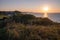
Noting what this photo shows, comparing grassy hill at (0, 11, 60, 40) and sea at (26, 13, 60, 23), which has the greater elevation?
sea at (26, 13, 60, 23)

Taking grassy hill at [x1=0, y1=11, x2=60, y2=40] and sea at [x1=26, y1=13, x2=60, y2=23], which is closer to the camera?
grassy hill at [x1=0, y1=11, x2=60, y2=40]

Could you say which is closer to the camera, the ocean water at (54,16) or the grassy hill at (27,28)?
the grassy hill at (27,28)

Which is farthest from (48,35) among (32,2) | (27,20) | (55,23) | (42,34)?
(32,2)

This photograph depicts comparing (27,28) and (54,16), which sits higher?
(54,16)

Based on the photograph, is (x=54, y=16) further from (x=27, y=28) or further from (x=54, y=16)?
(x=27, y=28)

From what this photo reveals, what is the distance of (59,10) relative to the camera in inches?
85.0

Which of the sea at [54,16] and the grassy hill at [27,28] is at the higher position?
the sea at [54,16]

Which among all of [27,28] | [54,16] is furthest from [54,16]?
[27,28]

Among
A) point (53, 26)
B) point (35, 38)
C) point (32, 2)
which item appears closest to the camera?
point (35, 38)

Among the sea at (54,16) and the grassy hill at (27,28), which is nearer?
the grassy hill at (27,28)

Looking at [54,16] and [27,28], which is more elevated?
[54,16]

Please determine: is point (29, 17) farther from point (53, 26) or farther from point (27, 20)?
point (53, 26)

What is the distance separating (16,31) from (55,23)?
65 centimetres

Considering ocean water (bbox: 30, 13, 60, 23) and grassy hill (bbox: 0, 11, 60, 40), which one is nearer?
grassy hill (bbox: 0, 11, 60, 40)
